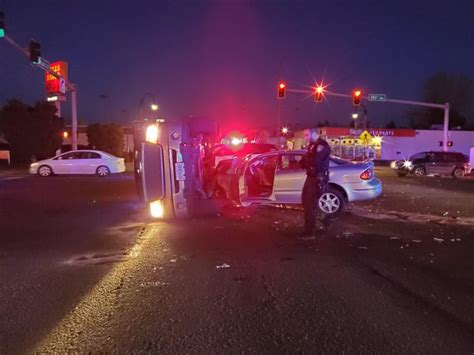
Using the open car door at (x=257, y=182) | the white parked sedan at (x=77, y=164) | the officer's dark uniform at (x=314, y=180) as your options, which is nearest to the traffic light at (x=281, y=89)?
the white parked sedan at (x=77, y=164)

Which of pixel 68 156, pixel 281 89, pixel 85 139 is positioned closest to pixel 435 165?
pixel 281 89

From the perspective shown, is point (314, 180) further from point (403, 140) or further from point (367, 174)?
point (403, 140)

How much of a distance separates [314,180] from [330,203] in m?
2.65

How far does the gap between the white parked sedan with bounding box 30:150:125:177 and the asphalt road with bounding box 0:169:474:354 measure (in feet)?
50.9

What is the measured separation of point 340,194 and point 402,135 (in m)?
48.7

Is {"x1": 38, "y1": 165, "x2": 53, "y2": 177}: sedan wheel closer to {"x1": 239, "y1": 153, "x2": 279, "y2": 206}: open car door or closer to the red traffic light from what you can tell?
the red traffic light

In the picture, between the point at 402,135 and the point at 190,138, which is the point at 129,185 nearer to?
the point at 190,138

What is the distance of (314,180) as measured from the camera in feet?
25.5

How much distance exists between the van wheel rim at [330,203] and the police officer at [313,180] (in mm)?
2412

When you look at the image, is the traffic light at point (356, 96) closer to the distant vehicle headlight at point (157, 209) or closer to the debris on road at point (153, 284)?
the distant vehicle headlight at point (157, 209)

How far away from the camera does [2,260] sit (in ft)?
21.8

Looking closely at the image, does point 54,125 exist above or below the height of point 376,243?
above

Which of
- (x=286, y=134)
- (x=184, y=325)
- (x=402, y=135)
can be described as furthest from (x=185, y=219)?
(x=286, y=134)

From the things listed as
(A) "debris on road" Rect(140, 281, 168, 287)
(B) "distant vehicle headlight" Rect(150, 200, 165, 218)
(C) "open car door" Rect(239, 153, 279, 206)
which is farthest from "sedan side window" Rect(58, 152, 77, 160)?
(A) "debris on road" Rect(140, 281, 168, 287)
